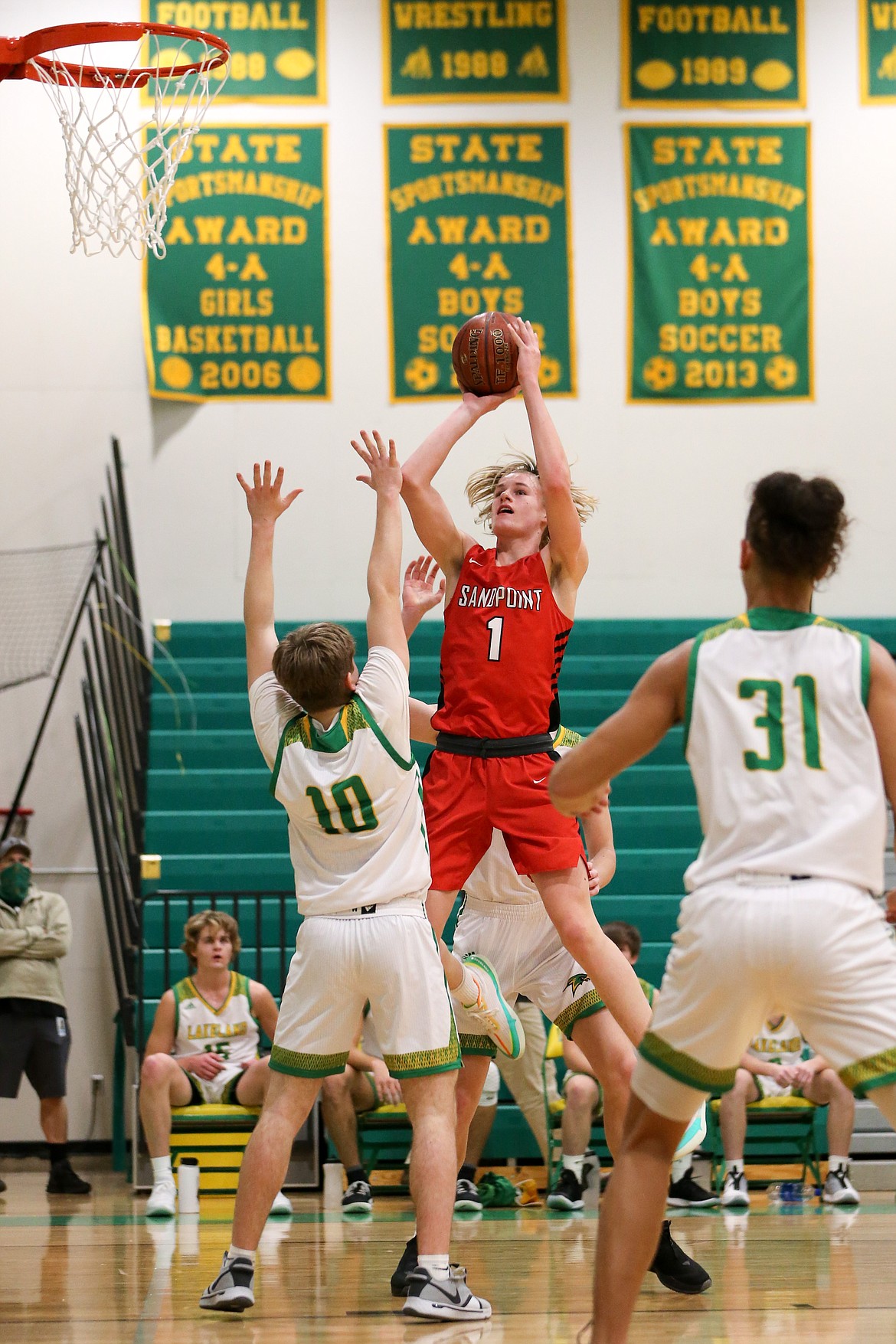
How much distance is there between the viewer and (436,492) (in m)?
4.52

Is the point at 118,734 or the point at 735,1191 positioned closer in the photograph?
the point at 735,1191

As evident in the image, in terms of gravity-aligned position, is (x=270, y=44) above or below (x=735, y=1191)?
above

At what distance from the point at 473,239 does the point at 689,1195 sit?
6.79m

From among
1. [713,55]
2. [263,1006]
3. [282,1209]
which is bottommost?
[282,1209]

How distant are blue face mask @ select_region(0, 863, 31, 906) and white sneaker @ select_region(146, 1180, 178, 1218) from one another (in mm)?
1908

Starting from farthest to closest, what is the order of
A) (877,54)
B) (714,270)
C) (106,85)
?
(877,54) → (714,270) → (106,85)

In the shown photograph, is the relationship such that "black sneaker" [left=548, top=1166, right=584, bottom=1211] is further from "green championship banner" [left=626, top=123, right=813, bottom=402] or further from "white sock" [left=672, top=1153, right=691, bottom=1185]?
"green championship banner" [left=626, top=123, right=813, bottom=402]

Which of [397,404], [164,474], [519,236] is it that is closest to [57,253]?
[164,474]

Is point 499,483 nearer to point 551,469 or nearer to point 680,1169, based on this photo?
point 551,469

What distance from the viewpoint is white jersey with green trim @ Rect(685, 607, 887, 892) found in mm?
2734

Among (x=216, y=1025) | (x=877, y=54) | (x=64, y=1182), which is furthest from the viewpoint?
(x=877, y=54)

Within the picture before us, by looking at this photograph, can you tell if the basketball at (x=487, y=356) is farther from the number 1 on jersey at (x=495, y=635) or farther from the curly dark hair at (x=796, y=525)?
the curly dark hair at (x=796, y=525)

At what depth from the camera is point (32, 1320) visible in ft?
13.1

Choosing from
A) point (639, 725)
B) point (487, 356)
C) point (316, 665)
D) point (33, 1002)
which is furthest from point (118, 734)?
point (639, 725)
